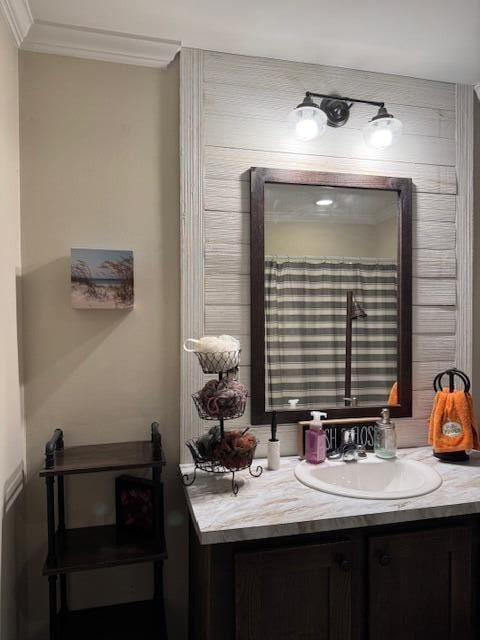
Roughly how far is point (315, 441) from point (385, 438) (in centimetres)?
29

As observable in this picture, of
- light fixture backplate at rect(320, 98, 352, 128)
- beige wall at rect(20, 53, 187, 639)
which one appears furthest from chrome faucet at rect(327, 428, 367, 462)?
light fixture backplate at rect(320, 98, 352, 128)

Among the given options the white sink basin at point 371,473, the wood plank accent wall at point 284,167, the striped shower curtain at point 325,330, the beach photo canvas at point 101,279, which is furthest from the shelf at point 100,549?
the beach photo canvas at point 101,279

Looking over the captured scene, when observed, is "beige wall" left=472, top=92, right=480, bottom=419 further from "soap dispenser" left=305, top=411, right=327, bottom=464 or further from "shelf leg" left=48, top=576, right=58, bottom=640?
"shelf leg" left=48, top=576, right=58, bottom=640

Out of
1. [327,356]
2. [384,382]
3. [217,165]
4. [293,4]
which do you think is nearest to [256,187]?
[217,165]

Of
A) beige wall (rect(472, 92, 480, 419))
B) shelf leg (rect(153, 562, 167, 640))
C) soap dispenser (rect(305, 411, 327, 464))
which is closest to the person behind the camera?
shelf leg (rect(153, 562, 167, 640))

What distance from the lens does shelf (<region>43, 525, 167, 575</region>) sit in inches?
50.9

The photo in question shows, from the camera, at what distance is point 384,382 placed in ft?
5.82

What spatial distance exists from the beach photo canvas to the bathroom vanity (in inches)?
28.4

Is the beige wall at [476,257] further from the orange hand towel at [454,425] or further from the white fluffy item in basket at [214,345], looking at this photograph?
the white fluffy item in basket at [214,345]

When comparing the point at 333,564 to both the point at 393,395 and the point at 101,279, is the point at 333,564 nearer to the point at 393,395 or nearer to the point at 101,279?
the point at 393,395

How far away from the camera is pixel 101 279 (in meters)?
1.51

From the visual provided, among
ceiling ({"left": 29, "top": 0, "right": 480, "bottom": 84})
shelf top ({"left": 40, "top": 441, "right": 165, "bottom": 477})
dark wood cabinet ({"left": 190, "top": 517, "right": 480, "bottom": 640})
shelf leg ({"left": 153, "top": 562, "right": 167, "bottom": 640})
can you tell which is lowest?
shelf leg ({"left": 153, "top": 562, "right": 167, "bottom": 640})

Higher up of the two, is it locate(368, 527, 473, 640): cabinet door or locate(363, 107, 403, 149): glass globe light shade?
locate(363, 107, 403, 149): glass globe light shade

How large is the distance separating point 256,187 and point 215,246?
278 millimetres
